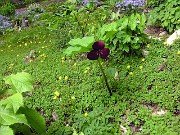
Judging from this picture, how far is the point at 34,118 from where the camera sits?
291 centimetres

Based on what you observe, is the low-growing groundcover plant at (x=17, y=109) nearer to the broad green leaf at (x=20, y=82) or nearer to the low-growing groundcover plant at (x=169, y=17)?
the broad green leaf at (x=20, y=82)

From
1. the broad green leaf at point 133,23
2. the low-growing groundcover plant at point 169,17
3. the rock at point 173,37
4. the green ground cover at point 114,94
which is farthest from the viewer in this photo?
the low-growing groundcover plant at point 169,17

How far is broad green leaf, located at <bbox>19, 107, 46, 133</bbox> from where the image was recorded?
285 centimetres

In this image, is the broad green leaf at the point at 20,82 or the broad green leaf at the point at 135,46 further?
the broad green leaf at the point at 135,46

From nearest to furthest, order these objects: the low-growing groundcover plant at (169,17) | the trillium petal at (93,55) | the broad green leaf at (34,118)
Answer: the broad green leaf at (34,118) < the trillium petal at (93,55) < the low-growing groundcover plant at (169,17)

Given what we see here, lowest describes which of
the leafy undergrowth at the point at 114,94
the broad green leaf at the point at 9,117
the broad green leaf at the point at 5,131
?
the leafy undergrowth at the point at 114,94

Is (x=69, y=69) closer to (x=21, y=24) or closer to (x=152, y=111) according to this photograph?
(x=152, y=111)

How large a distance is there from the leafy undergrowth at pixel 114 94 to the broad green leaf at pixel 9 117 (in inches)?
39.4

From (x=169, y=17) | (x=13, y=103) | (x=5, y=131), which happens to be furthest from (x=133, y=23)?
(x=5, y=131)

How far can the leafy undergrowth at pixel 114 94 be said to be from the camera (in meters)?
3.34

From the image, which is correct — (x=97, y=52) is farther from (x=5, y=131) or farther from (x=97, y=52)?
(x=5, y=131)

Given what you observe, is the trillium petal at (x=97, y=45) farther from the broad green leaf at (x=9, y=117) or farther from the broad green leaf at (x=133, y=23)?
the broad green leaf at (x=9, y=117)

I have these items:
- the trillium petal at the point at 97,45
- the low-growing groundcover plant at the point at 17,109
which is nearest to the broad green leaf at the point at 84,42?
the trillium petal at the point at 97,45

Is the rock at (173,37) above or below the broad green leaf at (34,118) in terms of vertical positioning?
above
